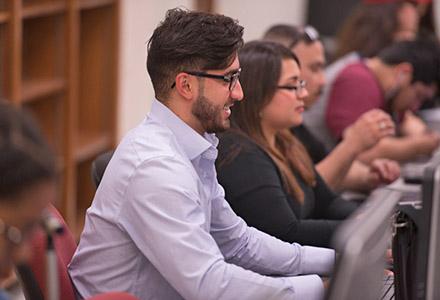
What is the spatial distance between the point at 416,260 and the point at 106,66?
131 inches

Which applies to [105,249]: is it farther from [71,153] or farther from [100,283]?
[71,153]

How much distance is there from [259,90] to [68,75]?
1.85 m

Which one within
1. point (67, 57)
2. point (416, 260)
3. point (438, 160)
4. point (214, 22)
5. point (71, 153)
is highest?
point (214, 22)

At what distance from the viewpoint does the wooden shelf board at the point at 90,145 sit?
15.0 ft

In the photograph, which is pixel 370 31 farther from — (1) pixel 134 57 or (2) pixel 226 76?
(2) pixel 226 76

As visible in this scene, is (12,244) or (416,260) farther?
(416,260)

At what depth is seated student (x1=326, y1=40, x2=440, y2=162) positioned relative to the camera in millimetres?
4059

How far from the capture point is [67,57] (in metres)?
4.33

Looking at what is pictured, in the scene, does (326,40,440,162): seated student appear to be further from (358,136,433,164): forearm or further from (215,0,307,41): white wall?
(215,0,307,41): white wall

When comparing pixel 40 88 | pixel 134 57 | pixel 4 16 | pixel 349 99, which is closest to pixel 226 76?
pixel 4 16

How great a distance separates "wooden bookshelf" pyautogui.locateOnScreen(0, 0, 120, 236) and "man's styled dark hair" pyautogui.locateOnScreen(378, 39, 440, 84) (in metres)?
1.37

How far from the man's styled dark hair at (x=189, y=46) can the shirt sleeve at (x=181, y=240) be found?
0.77 ft

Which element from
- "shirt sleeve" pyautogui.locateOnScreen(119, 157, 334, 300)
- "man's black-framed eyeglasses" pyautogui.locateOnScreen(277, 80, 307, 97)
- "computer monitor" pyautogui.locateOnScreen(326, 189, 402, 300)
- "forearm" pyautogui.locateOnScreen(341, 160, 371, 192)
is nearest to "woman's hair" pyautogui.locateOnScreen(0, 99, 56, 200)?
"computer monitor" pyautogui.locateOnScreen(326, 189, 402, 300)

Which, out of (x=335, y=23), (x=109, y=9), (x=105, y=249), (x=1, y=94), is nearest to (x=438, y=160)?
(x=105, y=249)
